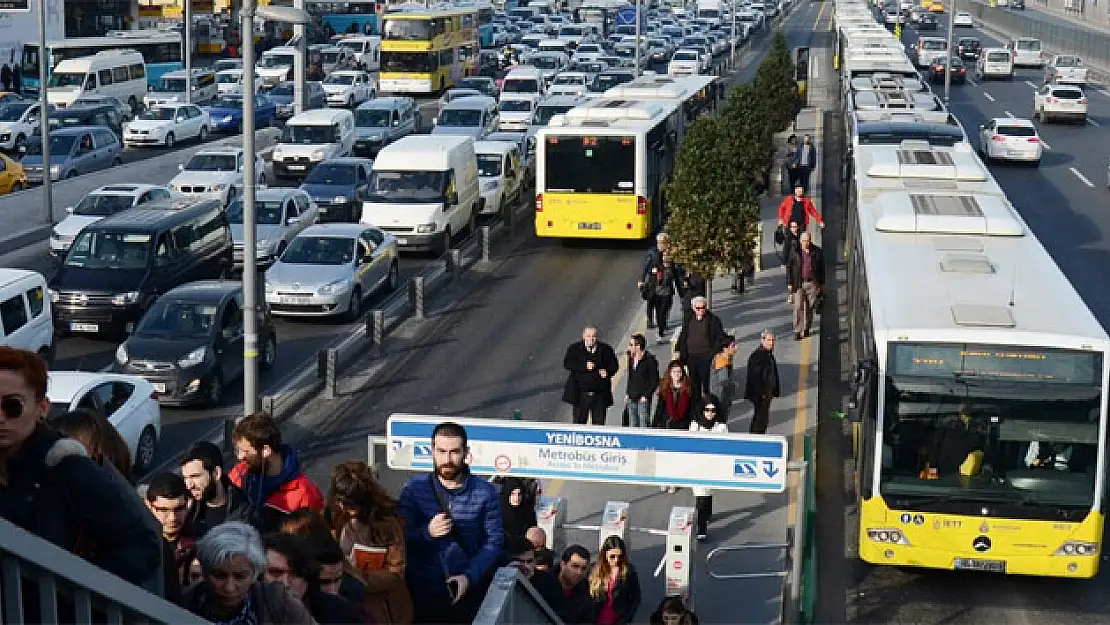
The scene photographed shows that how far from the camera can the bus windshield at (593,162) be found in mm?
31922

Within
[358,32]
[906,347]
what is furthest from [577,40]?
[906,347]

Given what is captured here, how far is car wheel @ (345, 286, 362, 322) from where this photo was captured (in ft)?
86.0

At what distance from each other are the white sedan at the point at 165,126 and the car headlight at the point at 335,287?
25.0 m

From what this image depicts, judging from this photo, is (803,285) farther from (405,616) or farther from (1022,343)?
(405,616)

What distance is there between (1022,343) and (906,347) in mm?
986

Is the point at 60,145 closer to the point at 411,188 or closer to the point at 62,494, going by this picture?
the point at 411,188

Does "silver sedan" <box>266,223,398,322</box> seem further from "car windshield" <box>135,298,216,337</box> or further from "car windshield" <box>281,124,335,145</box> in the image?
"car windshield" <box>281,124,335,145</box>

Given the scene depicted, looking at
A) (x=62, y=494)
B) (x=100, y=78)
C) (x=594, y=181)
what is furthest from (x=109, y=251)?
(x=100, y=78)

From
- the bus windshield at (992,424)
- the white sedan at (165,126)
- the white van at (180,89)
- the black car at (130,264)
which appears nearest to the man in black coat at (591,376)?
the bus windshield at (992,424)

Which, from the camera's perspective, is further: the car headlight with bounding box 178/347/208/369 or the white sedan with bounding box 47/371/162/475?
the car headlight with bounding box 178/347/208/369

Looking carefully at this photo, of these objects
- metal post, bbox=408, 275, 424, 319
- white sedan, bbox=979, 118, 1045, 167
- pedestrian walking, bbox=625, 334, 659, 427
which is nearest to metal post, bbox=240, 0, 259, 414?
pedestrian walking, bbox=625, 334, 659, 427

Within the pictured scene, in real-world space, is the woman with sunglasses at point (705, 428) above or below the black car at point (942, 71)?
below

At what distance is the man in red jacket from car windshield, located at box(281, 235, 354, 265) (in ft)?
57.8

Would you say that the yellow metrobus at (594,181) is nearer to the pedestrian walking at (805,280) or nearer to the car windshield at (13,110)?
the pedestrian walking at (805,280)
